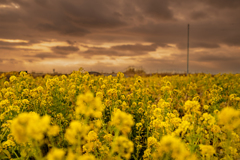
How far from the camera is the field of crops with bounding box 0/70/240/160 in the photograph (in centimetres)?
177

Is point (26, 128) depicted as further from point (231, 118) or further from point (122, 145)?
point (231, 118)

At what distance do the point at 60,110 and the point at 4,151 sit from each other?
183 cm

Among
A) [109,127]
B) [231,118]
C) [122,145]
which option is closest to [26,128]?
[122,145]

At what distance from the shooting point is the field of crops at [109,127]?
5.80 ft

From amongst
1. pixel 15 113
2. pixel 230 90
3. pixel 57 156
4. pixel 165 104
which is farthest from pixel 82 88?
pixel 230 90

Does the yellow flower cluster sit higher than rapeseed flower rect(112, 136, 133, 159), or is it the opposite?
the yellow flower cluster

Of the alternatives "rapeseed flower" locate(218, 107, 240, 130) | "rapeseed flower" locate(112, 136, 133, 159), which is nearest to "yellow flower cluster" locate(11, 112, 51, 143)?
"rapeseed flower" locate(112, 136, 133, 159)

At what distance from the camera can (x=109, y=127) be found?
4.38 metres

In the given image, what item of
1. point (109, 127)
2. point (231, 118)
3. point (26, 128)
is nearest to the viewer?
point (26, 128)

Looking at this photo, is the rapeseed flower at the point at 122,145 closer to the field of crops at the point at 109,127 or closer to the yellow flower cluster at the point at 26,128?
the field of crops at the point at 109,127

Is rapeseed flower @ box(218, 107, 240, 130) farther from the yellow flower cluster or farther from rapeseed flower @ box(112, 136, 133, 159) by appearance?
the yellow flower cluster

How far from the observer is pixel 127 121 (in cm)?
200

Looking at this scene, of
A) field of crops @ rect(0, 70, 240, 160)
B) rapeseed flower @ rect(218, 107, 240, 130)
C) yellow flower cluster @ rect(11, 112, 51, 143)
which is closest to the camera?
yellow flower cluster @ rect(11, 112, 51, 143)

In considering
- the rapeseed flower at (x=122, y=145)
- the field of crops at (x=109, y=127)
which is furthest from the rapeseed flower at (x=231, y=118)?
the rapeseed flower at (x=122, y=145)
